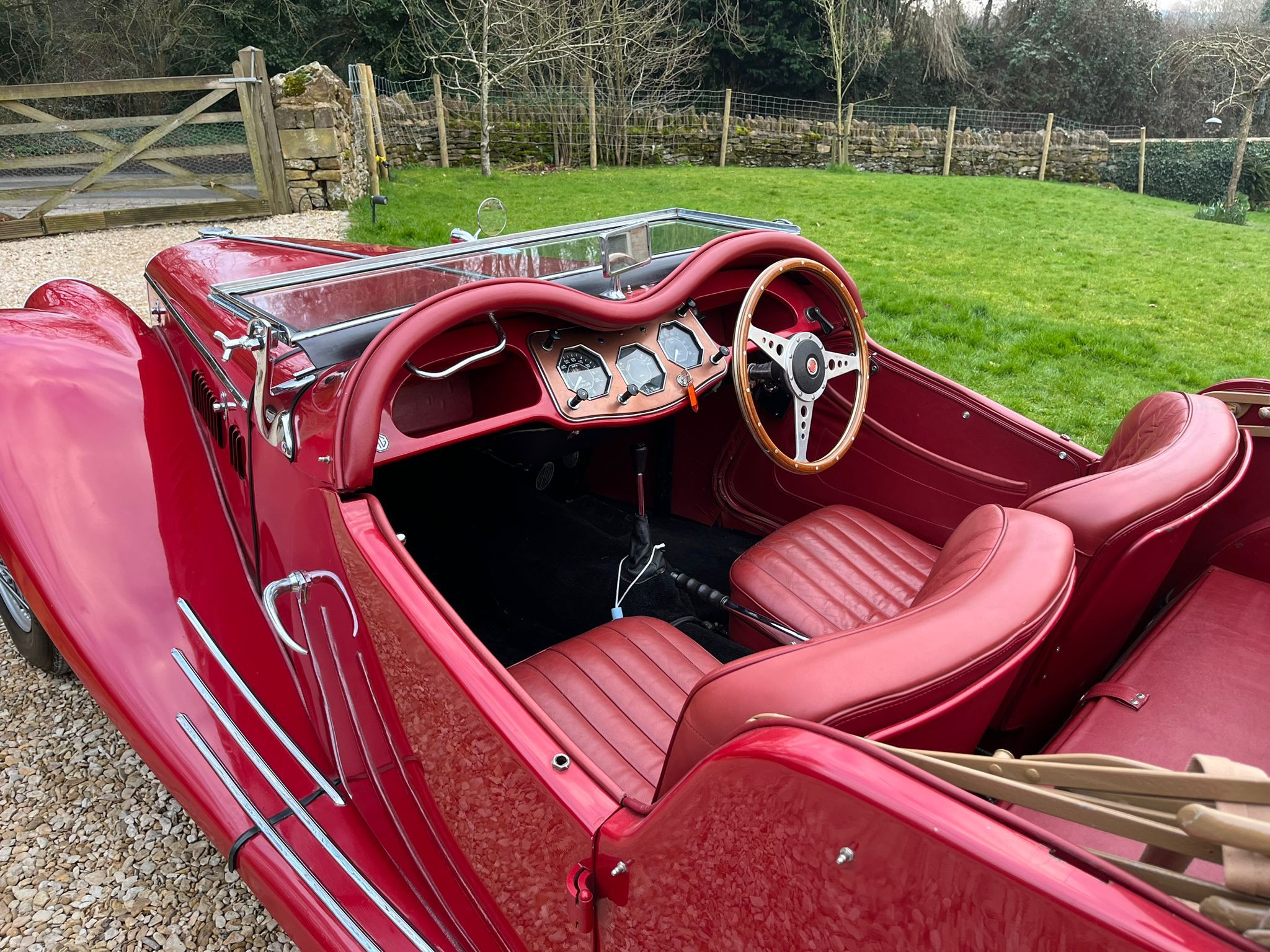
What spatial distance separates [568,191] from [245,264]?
999 cm

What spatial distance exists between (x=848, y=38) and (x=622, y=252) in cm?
2002

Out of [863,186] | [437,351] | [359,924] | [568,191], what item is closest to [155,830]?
[359,924]

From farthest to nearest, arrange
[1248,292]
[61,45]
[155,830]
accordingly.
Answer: [61,45] → [1248,292] → [155,830]

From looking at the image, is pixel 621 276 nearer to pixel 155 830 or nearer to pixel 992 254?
pixel 155 830

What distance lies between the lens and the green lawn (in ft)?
18.9

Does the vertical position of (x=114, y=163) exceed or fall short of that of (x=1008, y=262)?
it exceeds it

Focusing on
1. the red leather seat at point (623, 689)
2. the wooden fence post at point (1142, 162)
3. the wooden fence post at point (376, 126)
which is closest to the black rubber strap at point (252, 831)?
the red leather seat at point (623, 689)

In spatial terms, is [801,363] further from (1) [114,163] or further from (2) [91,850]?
(1) [114,163]

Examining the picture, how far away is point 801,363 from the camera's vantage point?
254 cm

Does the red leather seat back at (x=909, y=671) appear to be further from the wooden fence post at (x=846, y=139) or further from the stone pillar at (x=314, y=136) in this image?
the wooden fence post at (x=846, y=139)

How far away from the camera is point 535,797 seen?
134cm

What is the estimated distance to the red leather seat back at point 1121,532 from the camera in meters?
1.65

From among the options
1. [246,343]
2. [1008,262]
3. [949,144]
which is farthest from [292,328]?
[949,144]

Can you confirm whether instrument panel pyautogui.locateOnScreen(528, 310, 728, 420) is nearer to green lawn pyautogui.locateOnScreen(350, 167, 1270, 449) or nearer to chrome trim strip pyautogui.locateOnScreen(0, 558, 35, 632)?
chrome trim strip pyautogui.locateOnScreen(0, 558, 35, 632)
